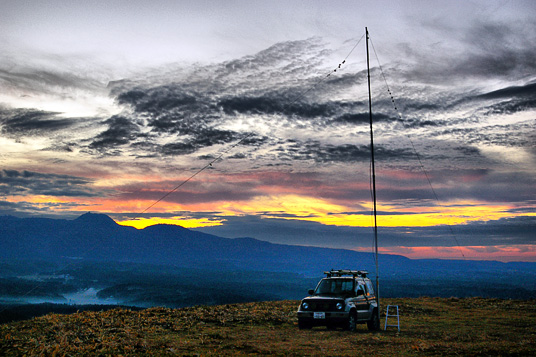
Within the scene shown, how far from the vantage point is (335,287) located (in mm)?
22047

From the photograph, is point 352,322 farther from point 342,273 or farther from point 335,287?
point 342,273

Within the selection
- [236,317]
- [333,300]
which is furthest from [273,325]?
[333,300]

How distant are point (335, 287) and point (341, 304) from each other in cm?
190

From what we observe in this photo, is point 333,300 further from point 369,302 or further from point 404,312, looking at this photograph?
point 404,312

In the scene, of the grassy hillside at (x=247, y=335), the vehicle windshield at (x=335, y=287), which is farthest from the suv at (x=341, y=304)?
the grassy hillside at (x=247, y=335)

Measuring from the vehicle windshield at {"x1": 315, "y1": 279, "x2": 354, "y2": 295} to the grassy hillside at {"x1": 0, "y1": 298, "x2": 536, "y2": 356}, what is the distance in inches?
71.6

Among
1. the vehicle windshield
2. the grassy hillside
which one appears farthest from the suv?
the grassy hillside

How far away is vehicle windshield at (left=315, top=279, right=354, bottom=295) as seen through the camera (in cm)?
2175

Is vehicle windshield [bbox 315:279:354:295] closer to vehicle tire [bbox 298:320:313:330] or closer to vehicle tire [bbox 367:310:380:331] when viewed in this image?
vehicle tire [bbox 298:320:313:330]

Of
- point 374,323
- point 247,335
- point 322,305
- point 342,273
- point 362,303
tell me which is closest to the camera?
point 247,335

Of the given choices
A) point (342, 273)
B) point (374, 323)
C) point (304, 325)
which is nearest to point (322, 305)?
point (304, 325)

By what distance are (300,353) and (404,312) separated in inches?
736

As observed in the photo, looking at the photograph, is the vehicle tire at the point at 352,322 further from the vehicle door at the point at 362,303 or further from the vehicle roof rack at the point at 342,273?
the vehicle roof rack at the point at 342,273

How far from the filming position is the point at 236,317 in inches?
981
